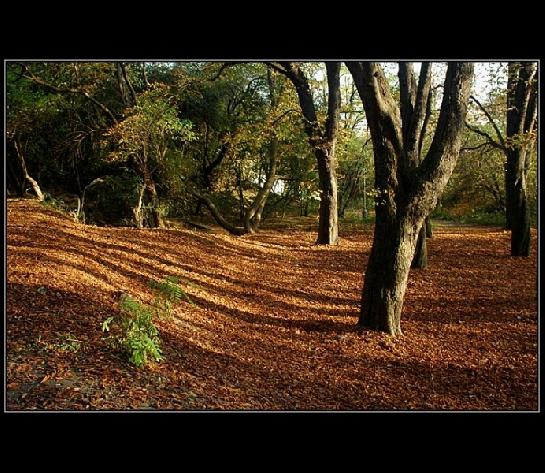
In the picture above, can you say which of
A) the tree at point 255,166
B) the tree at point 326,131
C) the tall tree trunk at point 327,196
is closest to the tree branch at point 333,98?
the tree at point 326,131

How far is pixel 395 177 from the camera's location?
632cm

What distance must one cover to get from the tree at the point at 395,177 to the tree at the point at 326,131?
20.0 ft

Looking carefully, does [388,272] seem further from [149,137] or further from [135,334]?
[149,137]

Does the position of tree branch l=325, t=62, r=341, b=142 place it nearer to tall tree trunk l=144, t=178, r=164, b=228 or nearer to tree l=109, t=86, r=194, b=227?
tree l=109, t=86, r=194, b=227

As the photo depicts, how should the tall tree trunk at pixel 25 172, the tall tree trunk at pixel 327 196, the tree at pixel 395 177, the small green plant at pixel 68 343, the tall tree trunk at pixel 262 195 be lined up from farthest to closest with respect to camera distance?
the tall tree trunk at pixel 262 195, the tall tree trunk at pixel 327 196, the tall tree trunk at pixel 25 172, the tree at pixel 395 177, the small green plant at pixel 68 343

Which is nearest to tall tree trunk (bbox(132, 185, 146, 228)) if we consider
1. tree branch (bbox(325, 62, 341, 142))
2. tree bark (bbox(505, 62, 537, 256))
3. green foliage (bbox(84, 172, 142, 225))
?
green foliage (bbox(84, 172, 142, 225))

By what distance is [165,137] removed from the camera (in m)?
12.8

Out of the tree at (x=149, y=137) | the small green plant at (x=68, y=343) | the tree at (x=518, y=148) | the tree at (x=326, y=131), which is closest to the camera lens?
the small green plant at (x=68, y=343)

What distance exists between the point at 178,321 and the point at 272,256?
20.3 feet

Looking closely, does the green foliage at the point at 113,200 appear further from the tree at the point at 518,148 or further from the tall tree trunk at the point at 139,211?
the tree at the point at 518,148

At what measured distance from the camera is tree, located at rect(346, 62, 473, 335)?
244 inches

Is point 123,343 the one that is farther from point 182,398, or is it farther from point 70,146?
point 70,146

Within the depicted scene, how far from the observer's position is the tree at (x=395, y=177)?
20.3ft

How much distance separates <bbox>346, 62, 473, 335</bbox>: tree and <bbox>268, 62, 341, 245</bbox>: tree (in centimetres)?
608
